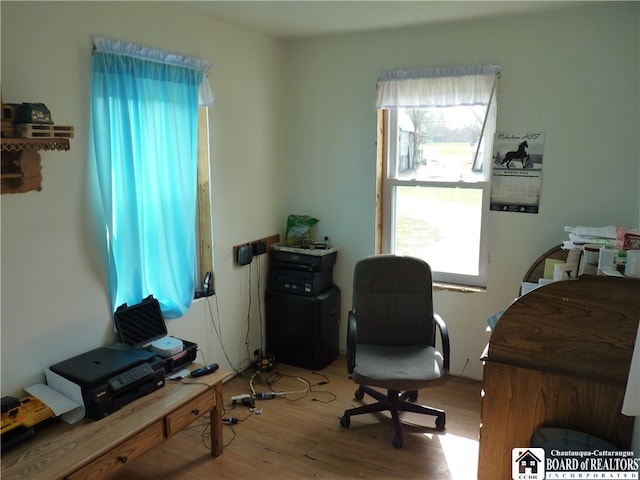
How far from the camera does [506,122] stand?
3.15m

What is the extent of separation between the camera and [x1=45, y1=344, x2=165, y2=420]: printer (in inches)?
83.5

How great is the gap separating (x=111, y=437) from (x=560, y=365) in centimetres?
191

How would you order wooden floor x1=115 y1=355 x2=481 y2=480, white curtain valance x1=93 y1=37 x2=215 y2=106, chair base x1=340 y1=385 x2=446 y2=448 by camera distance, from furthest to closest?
chair base x1=340 y1=385 x2=446 y2=448 → wooden floor x1=115 y1=355 x2=481 y2=480 → white curtain valance x1=93 y1=37 x2=215 y2=106

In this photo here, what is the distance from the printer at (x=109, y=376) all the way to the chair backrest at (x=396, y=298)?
4.15ft

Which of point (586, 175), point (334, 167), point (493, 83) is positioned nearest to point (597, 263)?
point (586, 175)

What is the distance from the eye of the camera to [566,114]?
9.78 ft

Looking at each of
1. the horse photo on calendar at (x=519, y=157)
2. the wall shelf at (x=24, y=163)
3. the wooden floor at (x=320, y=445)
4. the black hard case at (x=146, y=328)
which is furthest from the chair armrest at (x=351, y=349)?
the wall shelf at (x=24, y=163)

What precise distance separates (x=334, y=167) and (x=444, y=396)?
1814 millimetres

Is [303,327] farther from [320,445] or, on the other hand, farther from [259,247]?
[320,445]

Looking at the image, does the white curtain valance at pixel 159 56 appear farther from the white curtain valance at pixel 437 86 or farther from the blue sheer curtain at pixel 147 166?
the white curtain valance at pixel 437 86

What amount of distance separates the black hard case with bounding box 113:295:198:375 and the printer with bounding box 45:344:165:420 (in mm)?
112

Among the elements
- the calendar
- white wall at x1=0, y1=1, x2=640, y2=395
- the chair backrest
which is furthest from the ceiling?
the chair backrest

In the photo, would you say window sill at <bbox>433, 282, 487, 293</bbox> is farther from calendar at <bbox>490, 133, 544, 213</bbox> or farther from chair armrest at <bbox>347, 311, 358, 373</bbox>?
chair armrest at <bbox>347, 311, 358, 373</bbox>

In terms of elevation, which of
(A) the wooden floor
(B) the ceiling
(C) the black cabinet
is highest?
(B) the ceiling
